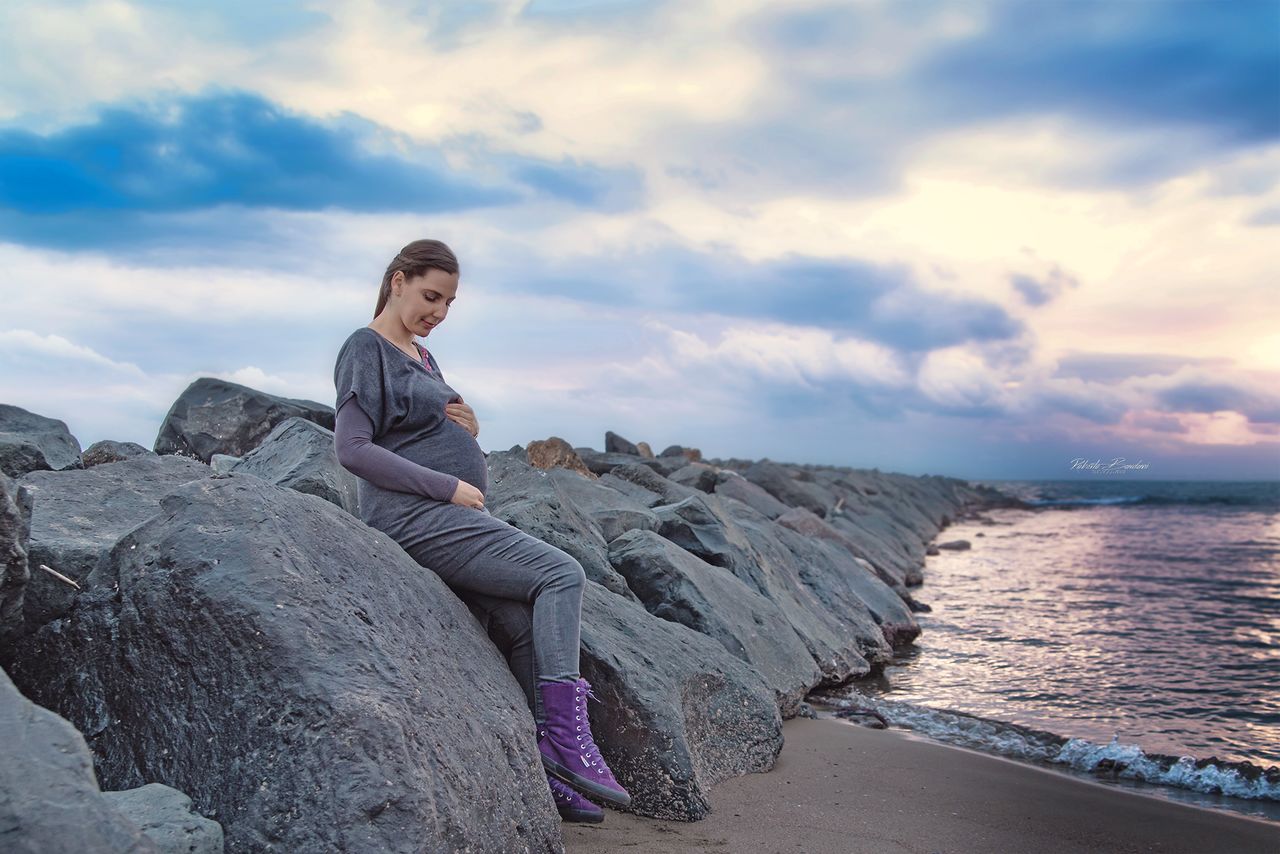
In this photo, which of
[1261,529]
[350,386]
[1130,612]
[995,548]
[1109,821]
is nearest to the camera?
[350,386]

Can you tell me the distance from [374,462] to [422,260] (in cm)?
78

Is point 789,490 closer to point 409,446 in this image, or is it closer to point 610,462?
point 610,462

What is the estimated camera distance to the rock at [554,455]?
Answer: 35.0 feet

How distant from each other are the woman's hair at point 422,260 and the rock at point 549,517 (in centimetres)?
142

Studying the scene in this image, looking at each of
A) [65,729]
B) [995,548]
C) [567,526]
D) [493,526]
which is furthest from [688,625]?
[995,548]

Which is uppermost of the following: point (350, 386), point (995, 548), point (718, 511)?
point (350, 386)

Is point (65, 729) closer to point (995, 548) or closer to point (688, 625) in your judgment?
point (688, 625)

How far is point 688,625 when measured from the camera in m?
5.23

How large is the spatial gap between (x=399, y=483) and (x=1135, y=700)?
239 inches

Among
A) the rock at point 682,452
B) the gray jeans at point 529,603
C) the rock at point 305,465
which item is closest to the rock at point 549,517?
the rock at point 305,465

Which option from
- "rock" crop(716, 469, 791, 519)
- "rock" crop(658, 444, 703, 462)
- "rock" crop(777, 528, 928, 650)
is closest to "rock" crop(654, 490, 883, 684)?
"rock" crop(777, 528, 928, 650)

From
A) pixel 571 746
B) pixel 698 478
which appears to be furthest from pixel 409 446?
pixel 698 478

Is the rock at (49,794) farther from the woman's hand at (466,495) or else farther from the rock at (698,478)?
the rock at (698,478)

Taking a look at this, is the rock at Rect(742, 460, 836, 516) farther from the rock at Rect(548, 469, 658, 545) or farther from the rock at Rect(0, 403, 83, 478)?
the rock at Rect(0, 403, 83, 478)
